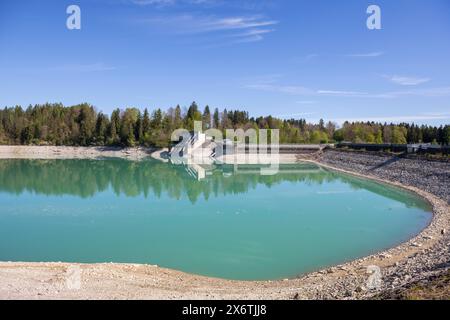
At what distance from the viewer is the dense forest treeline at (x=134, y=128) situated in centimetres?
6869

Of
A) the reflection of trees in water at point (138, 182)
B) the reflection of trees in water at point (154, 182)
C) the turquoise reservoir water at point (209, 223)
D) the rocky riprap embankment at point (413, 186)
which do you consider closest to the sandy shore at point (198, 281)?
the rocky riprap embankment at point (413, 186)

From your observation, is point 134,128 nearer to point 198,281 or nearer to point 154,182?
point 154,182

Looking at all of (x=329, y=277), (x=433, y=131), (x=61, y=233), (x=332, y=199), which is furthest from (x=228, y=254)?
(x=433, y=131)

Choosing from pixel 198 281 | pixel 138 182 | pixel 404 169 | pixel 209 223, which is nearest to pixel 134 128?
pixel 138 182

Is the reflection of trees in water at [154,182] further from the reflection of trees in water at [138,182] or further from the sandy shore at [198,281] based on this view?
the sandy shore at [198,281]

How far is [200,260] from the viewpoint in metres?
12.8

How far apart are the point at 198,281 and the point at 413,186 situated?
23.3 m

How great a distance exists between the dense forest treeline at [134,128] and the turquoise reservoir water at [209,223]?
121 feet

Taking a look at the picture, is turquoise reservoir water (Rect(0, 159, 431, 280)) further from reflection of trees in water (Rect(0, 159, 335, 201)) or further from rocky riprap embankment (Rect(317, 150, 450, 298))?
rocky riprap embankment (Rect(317, 150, 450, 298))

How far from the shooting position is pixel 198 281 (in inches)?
417

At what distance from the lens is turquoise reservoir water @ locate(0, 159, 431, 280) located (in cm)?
1305

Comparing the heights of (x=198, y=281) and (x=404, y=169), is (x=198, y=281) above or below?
below

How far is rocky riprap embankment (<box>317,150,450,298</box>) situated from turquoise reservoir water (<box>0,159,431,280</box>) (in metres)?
1.41
